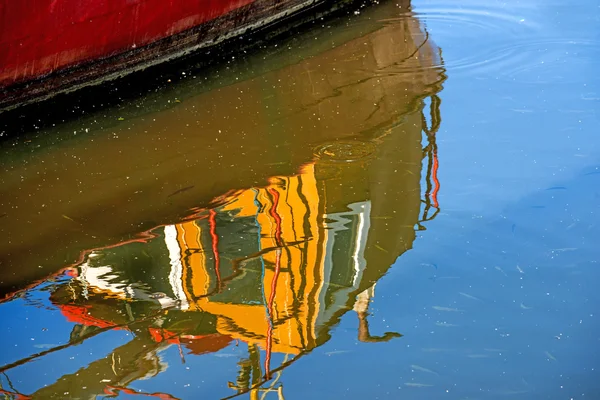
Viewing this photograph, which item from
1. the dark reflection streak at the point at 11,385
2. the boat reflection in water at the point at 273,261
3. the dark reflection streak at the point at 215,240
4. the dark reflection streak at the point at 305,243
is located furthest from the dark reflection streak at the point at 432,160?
the dark reflection streak at the point at 11,385

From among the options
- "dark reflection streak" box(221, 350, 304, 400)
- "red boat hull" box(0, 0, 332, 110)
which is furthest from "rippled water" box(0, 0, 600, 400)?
"red boat hull" box(0, 0, 332, 110)

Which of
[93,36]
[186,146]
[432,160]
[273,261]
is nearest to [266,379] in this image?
[273,261]

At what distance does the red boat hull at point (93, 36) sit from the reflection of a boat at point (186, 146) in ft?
1.45

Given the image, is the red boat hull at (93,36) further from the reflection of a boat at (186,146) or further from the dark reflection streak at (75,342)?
the dark reflection streak at (75,342)

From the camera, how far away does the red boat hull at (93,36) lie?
6.38 m

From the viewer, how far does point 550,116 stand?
5.80 meters

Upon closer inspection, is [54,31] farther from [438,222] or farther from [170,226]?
[438,222]

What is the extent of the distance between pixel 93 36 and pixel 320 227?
292 centimetres

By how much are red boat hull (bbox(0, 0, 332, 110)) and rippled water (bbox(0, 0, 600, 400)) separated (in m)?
0.20

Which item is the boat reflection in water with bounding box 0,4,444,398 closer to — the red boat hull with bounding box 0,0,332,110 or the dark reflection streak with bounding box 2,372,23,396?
the dark reflection streak with bounding box 2,372,23,396

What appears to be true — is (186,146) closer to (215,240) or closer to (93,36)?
(215,240)

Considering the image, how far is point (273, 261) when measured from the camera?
4.67 meters

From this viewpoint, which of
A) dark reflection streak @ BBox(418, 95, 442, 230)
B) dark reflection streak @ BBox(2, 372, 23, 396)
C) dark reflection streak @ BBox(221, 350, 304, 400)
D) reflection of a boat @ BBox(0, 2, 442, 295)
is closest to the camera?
dark reflection streak @ BBox(221, 350, 304, 400)

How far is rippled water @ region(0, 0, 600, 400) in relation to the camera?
3.93m
